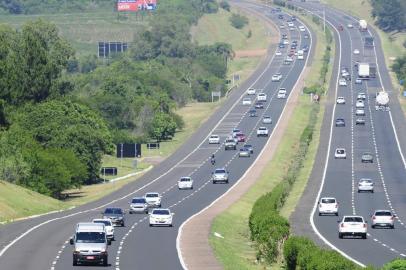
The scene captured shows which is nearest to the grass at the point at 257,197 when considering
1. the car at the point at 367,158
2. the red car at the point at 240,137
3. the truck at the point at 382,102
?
the red car at the point at 240,137

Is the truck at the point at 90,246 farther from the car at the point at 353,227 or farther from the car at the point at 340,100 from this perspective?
the car at the point at 340,100

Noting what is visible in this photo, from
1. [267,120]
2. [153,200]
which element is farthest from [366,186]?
[267,120]

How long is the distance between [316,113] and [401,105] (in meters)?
14.8

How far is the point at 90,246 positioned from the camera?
2101 inches

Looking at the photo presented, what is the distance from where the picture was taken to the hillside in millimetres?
87713

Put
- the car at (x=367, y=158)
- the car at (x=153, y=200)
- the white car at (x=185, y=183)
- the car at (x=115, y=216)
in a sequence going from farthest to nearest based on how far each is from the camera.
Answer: the car at (x=367, y=158) → the white car at (x=185, y=183) → the car at (x=153, y=200) → the car at (x=115, y=216)

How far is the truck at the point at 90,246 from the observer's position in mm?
53188

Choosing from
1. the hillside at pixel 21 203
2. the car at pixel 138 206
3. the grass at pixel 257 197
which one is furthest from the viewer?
the car at pixel 138 206

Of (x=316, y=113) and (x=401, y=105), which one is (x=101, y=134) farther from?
(x=401, y=105)

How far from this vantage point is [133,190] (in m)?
116

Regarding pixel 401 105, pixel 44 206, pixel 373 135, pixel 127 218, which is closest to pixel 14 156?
pixel 44 206

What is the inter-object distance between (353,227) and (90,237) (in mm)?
24650

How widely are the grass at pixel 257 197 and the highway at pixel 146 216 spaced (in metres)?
2.45

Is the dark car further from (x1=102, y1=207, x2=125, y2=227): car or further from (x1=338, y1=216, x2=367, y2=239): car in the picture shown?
(x1=338, y1=216, x2=367, y2=239): car
